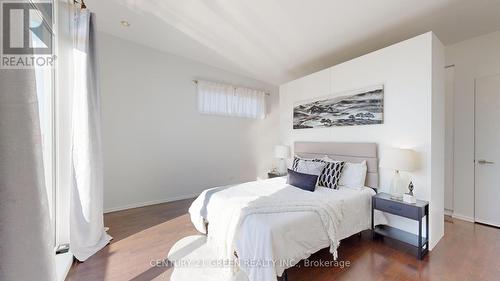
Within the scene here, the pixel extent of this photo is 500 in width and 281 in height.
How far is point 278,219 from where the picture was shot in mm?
1793

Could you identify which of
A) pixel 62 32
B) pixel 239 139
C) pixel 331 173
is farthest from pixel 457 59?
pixel 62 32

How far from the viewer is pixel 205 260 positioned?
6.97ft

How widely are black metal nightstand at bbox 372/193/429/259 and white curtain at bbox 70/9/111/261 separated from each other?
3.25m

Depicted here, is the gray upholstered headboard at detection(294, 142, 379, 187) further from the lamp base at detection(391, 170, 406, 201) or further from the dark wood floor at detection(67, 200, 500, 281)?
the dark wood floor at detection(67, 200, 500, 281)

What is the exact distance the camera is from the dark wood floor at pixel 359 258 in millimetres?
1920

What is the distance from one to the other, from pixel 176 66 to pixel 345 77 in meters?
3.06

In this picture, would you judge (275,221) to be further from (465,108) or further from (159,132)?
(465,108)

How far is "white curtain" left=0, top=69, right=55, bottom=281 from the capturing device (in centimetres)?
88

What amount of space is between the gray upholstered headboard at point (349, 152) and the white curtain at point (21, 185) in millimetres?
3250

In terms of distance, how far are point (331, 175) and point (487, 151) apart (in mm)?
2337

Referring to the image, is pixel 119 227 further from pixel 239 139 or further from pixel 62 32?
pixel 239 139

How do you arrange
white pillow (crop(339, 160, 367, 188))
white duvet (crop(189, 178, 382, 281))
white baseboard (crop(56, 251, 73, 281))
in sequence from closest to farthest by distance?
white duvet (crop(189, 178, 382, 281)) → white baseboard (crop(56, 251, 73, 281)) → white pillow (crop(339, 160, 367, 188))

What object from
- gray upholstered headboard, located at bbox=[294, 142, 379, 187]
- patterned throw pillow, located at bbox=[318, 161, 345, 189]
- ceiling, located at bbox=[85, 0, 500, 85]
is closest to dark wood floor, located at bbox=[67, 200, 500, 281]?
patterned throw pillow, located at bbox=[318, 161, 345, 189]

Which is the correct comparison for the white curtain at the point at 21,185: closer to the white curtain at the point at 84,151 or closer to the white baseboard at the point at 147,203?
the white curtain at the point at 84,151
